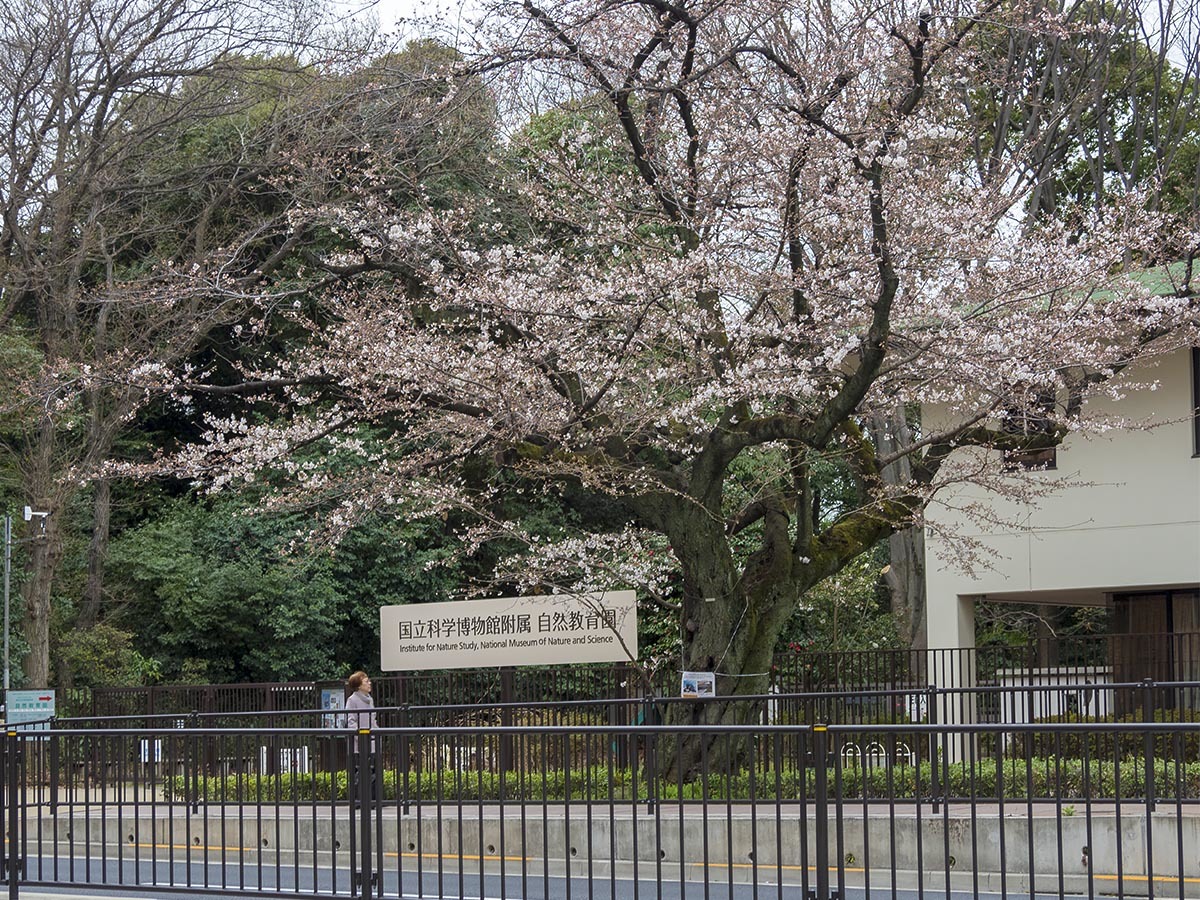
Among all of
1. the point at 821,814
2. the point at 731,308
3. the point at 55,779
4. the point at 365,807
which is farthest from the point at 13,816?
the point at 731,308

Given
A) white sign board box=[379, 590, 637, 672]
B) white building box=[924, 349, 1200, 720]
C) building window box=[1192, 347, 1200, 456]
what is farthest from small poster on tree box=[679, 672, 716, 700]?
building window box=[1192, 347, 1200, 456]

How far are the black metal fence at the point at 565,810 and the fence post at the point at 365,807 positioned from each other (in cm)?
2

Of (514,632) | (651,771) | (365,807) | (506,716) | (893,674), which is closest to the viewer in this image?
(365,807)

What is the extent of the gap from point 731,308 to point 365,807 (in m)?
10.3

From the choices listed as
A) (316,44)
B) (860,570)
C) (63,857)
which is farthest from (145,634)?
(63,857)

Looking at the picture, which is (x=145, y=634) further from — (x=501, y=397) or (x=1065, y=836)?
(x=1065, y=836)

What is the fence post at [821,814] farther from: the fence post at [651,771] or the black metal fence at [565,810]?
the fence post at [651,771]

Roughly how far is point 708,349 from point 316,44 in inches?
676

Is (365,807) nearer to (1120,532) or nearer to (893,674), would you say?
(893,674)

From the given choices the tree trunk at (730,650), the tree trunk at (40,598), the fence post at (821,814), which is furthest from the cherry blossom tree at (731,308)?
the tree trunk at (40,598)

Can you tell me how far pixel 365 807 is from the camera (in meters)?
9.76

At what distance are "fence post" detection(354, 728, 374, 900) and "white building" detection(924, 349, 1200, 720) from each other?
13.8 metres

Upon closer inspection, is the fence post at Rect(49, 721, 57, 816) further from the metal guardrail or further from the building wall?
the building wall

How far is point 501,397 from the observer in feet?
55.4
